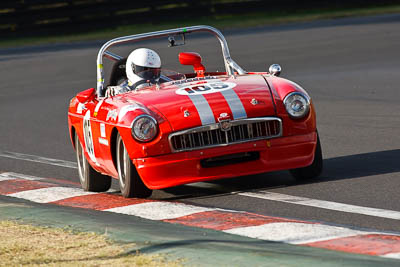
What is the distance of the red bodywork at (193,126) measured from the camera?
7.53 m

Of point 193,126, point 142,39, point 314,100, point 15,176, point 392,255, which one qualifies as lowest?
point 314,100

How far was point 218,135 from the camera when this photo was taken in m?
7.55

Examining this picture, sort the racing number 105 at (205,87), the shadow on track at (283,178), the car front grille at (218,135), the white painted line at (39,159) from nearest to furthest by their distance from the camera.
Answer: the car front grille at (218,135) → the racing number 105 at (205,87) → the shadow on track at (283,178) → the white painted line at (39,159)

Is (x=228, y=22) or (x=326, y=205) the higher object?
(x=326, y=205)

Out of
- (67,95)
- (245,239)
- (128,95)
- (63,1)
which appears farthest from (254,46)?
(245,239)

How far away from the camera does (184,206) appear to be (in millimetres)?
7250

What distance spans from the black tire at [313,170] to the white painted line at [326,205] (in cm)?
52

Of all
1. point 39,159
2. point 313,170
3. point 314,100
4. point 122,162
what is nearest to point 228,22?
point 314,100

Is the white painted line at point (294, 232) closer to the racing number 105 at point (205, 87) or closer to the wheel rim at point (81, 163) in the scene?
the racing number 105 at point (205, 87)

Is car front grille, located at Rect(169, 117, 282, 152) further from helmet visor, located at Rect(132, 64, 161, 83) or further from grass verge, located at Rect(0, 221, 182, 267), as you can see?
grass verge, located at Rect(0, 221, 182, 267)

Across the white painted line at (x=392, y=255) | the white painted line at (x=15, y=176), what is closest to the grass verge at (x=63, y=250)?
the white painted line at (x=392, y=255)

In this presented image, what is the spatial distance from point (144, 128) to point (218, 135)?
1.79 feet

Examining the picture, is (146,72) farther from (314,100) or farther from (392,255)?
(314,100)

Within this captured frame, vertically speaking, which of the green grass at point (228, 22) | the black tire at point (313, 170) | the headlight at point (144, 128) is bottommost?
the green grass at point (228, 22)
